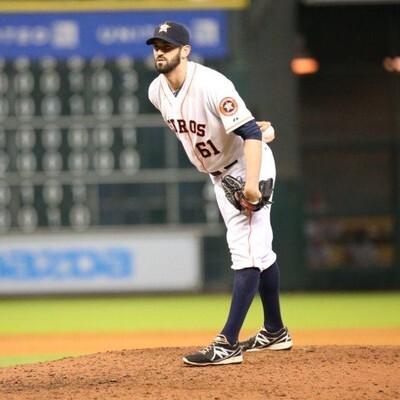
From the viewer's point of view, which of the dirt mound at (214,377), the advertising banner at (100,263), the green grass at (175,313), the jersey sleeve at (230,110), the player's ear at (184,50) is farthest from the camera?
the advertising banner at (100,263)

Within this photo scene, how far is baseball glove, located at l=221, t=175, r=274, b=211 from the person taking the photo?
5.65 meters

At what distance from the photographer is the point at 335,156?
13.8 metres

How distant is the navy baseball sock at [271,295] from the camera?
6.01m

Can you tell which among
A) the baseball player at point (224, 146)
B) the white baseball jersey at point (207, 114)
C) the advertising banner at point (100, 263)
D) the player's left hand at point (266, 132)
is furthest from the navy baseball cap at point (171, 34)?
the advertising banner at point (100, 263)

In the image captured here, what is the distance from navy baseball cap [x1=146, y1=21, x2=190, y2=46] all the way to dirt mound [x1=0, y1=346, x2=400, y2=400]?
5.29 feet

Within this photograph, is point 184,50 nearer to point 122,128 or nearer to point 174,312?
point 174,312

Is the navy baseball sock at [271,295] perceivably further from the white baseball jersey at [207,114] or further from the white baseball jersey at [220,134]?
the white baseball jersey at [207,114]

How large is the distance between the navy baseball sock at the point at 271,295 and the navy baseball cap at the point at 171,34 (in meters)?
1.30

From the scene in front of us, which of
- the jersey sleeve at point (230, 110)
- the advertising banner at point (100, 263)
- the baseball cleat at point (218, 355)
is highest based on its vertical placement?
the jersey sleeve at point (230, 110)

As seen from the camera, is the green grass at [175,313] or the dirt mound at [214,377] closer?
the dirt mound at [214,377]

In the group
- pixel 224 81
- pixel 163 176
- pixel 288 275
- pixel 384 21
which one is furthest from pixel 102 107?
pixel 224 81

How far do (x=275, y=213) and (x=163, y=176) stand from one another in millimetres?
1393

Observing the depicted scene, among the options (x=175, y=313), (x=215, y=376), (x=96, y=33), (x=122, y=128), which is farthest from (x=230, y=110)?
(x=96, y=33)

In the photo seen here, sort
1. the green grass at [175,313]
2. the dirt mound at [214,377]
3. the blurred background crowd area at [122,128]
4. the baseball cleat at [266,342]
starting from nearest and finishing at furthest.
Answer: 1. the dirt mound at [214,377]
2. the baseball cleat at [266,342]
3. the green grass at [175,313]
4. the blurred background crowd area at [122,128]
